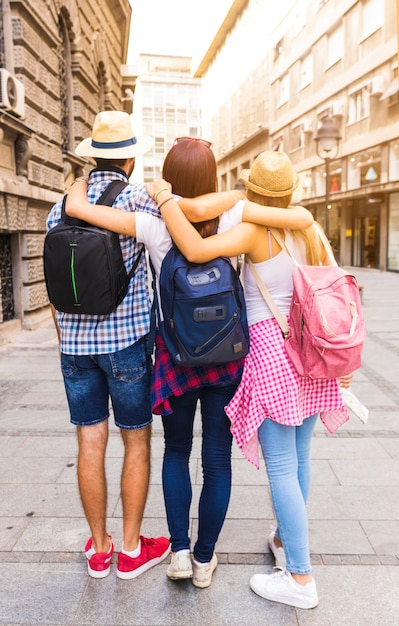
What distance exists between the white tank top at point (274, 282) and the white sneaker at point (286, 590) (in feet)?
3.57

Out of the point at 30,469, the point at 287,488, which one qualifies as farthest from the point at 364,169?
the point at 287,488

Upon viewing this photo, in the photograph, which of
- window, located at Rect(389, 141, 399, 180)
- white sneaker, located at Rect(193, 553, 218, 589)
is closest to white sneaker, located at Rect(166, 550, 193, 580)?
white sneaker, located at Rect(193, 553, 218, 589)

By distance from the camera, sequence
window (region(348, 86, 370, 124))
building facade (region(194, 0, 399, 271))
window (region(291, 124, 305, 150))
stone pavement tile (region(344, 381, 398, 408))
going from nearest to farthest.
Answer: stone pavement tile (region(344, 381, 398, 408)) → building facade (region(194, 0, 399, 271)) → window (region(348, 86, 370, 124)) → window (region(291, 124, 305, 150))

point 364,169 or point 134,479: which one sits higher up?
point 364,169

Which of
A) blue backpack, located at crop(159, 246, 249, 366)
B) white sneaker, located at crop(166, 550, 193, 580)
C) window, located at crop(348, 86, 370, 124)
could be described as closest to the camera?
blue backpack, located at crop(159, 246, 249, 366)

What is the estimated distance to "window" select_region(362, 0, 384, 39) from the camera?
19.8m

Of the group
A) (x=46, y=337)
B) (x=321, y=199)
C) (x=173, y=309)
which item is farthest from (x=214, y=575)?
(x=321, y=199)

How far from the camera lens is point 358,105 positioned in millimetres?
22328

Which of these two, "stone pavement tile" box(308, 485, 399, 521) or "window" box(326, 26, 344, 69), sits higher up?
"window" box(326, 26, 344, 69)

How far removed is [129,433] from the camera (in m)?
2.39

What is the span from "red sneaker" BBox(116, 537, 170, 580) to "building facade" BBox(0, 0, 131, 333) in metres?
6.41

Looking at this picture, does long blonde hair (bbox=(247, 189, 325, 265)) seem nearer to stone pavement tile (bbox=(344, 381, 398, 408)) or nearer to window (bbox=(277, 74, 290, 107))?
stone pavement tile (bbox=(344, 381, 398, 408))

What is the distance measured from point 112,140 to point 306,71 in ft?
93.6

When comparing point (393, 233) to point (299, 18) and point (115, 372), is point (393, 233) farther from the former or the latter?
point (115, 372)
